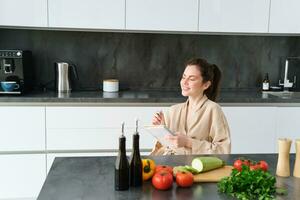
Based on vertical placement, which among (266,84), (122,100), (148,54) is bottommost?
(122,100)

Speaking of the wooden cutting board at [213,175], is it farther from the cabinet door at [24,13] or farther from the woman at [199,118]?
the cabinet door at [24,13]

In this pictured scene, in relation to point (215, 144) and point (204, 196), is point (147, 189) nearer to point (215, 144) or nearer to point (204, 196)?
point (204, 196)

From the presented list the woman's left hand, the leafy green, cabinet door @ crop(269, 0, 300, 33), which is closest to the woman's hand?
the woman's left hand

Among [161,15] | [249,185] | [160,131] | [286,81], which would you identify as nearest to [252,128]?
[286,81]

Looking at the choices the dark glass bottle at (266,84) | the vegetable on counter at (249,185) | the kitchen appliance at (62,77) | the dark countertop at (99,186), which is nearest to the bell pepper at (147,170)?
the dark countertop at (99,186)

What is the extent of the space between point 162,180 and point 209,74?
907 millimetres

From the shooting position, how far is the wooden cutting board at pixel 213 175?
1498 mm

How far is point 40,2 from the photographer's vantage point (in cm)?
306

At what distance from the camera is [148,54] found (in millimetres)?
3627

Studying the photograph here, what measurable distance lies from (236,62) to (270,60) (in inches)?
14.4

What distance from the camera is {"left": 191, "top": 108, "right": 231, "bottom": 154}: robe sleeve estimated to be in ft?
6.32

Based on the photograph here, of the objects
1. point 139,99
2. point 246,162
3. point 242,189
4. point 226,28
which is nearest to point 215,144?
point 246,162

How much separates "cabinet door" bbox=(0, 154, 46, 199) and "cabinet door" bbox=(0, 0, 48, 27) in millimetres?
1109

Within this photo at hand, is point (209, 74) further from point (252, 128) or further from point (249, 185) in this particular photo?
point (252, 128)
